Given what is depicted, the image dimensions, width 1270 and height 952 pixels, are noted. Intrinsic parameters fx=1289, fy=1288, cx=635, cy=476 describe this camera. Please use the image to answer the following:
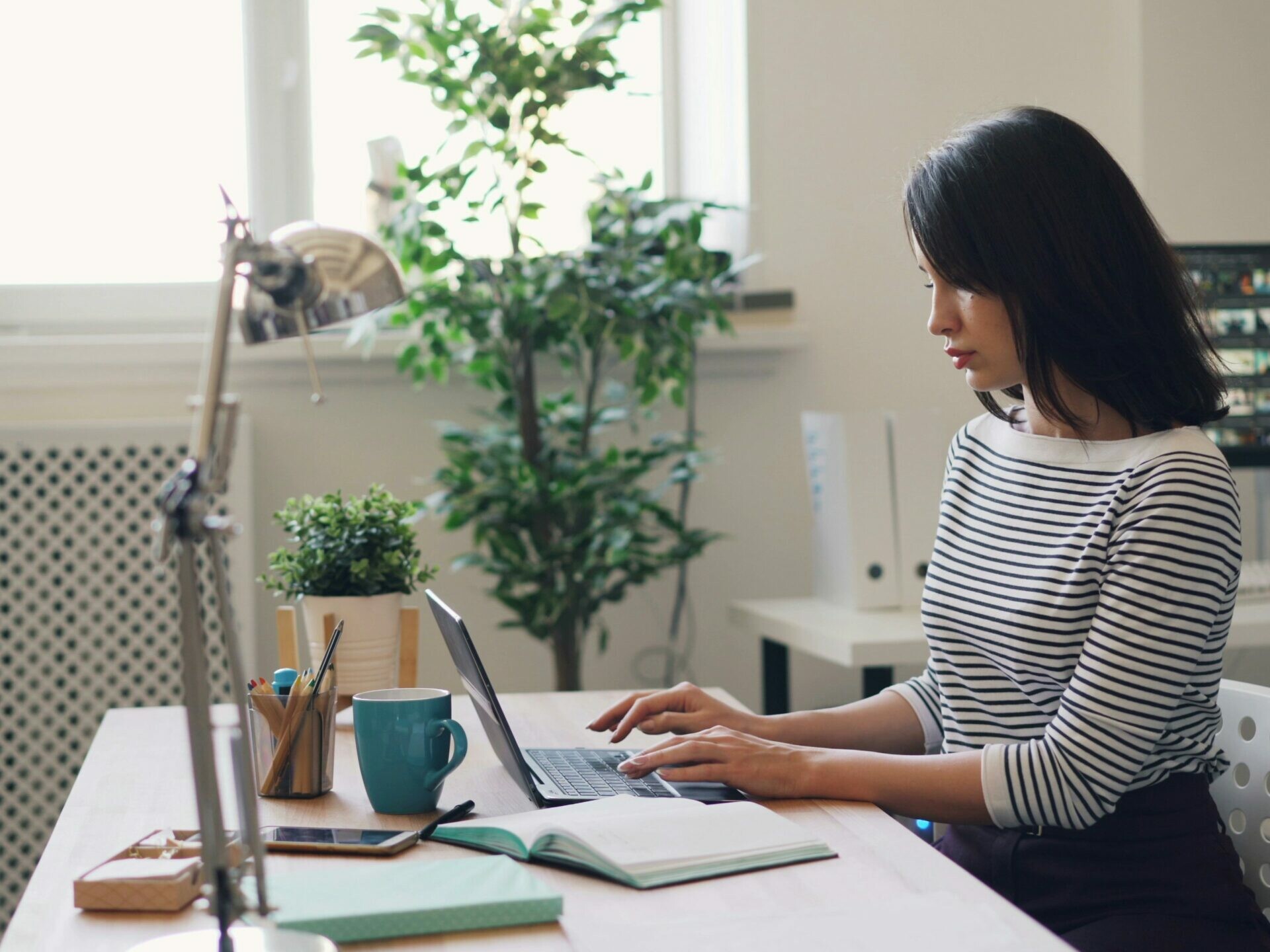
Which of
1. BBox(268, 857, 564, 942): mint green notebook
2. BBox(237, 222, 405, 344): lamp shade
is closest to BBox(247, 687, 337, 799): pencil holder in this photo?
BBox(268, 857, 564, 942): mint green notebook

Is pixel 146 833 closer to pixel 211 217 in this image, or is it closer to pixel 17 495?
pixel 17 495

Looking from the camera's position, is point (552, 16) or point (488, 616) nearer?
point (552, 16)

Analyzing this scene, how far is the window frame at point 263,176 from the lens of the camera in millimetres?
2496

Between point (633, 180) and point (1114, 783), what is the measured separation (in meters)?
1.90

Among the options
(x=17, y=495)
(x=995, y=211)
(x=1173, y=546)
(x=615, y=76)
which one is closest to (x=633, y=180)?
(x=615, y=76)

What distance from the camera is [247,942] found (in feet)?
2.40

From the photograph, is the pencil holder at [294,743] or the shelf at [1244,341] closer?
the pencil holder at [294,743]

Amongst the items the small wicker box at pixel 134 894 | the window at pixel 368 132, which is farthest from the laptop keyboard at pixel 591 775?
the window at pixel 368 132

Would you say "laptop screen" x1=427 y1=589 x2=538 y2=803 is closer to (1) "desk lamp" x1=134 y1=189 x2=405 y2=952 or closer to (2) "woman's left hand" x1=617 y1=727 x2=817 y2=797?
(2) "woman's left hand" x1=617 y1=727 x2=817 y2=797

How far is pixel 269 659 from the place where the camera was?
7.94 ft

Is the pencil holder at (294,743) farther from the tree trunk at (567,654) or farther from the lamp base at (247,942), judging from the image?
the tree trunk at (567,654)

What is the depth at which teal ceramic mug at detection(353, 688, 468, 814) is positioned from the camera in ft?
3.38

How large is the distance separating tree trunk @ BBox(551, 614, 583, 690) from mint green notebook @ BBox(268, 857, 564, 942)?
1.34 m

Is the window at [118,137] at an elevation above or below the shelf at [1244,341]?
above
